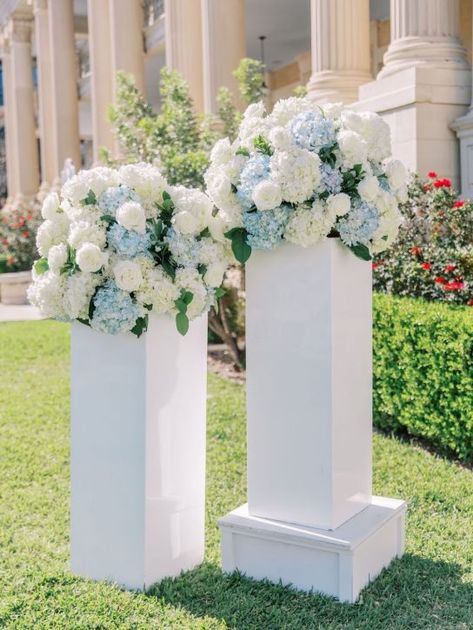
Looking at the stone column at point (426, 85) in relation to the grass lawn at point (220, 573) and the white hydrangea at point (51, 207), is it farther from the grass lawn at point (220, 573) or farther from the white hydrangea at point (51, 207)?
the white hydrangea at point (51, 207)

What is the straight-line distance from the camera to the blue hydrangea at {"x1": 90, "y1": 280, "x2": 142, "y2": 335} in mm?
3244

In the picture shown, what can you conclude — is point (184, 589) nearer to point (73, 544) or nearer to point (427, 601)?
point (73, 544)

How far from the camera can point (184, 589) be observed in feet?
11.4

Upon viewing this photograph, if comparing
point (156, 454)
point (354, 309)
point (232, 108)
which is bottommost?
point (156, 454)

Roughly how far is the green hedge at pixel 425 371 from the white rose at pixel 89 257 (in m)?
2.60

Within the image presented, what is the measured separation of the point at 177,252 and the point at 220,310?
5.12 meters

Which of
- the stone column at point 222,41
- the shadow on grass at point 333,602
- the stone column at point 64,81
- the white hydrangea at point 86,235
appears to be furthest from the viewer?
the stone column at point 64,81

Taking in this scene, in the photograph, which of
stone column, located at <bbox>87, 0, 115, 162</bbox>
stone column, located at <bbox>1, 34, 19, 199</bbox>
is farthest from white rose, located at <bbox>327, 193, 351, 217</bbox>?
stone column, located at <bbox>1, 34, 19, 199</bbox>

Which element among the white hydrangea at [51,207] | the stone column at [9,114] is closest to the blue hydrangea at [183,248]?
the white hydrangea at [51,207]

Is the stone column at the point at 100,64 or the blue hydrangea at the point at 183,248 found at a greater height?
the stone column at the point at 100,64

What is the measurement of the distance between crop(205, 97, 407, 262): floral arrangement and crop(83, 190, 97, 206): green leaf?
480mm

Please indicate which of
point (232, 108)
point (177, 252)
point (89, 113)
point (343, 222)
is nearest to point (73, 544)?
point (177, 252)

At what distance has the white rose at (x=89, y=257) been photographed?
3199 mm

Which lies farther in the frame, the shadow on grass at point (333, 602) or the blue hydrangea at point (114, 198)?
the blue hydrangea at point (114, 198)
